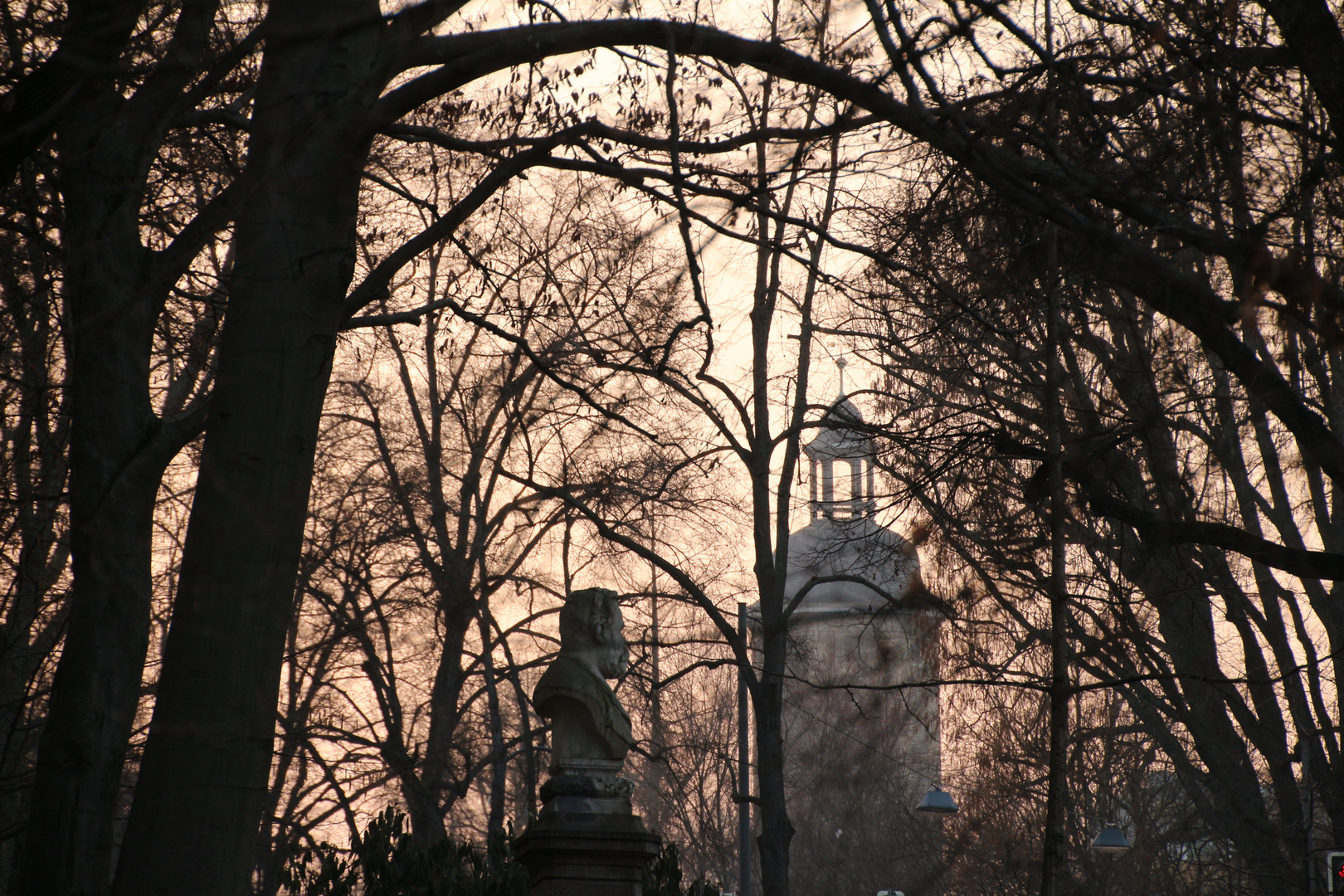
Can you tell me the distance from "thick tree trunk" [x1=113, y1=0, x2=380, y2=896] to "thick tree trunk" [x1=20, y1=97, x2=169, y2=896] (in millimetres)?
1643

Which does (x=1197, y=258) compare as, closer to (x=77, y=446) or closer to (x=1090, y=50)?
(x=1090, y=50)

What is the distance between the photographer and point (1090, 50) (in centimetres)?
651

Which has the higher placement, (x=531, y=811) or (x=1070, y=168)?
(x=1070, y=168)

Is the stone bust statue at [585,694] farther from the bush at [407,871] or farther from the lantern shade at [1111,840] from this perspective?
the lantern shade at [1111,840]

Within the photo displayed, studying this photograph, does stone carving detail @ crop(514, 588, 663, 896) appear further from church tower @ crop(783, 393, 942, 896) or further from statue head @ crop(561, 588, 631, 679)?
church tower @ crop(783, 393, 942, 896)

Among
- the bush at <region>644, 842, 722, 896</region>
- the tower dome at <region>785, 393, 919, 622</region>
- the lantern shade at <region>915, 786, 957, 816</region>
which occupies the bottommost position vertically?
the bush at <region>644, 842, 722, 896</region>

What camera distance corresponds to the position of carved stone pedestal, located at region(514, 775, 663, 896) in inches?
335

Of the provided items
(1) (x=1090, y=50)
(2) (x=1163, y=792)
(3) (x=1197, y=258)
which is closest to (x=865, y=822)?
(2) (x=1163, y=792)

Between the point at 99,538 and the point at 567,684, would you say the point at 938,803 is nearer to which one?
the point at 567,684

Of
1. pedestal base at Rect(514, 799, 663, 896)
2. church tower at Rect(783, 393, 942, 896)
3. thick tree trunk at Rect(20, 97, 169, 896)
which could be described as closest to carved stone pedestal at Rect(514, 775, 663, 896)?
pedestal base at Rect(514, 799, 663, 896)

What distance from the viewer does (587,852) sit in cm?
852

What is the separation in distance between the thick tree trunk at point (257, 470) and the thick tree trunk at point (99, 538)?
1643mm

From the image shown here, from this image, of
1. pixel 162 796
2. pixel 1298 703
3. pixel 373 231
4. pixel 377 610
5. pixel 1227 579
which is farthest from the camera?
pixel 377 610

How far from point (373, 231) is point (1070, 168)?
578 centimetres
